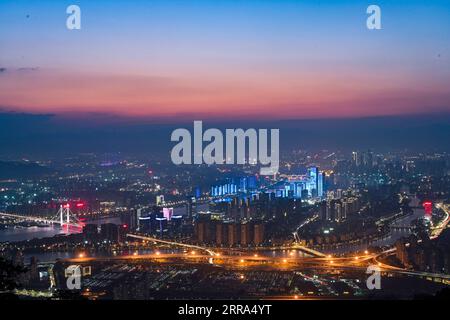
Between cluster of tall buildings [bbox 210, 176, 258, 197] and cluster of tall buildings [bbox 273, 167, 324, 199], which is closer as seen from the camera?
cluster of tall buildings [bbox 210, 176, 258, 197]

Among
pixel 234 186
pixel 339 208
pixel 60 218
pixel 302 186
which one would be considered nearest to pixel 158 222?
pixel 234 186

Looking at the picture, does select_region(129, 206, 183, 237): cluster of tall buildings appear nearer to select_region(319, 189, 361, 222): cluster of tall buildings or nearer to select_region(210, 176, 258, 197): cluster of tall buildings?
select_region(210, 176, 258, 197): cluster of tall buildings

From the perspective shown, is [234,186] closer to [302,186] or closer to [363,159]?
[302,186]

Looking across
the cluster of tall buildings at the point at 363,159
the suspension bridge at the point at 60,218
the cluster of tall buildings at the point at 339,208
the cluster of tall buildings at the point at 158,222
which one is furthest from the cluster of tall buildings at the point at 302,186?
the suspension bridge at the point at 60,218

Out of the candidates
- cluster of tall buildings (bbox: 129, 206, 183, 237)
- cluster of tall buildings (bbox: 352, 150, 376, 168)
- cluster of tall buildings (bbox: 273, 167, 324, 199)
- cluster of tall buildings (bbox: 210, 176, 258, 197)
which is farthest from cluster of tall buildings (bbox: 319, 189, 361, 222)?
cluster of tall buildings (bbox: 129, 206, 183, 237)

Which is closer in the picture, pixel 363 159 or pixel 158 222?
pixel 158 222

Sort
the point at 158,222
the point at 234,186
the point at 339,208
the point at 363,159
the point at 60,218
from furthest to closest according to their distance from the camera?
the point at 363,159 → the point at 234,186 → the point at 60,218 → the point at 339,208 → the point at 158,222

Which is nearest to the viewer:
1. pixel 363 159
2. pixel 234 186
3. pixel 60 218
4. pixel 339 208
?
pixel 339 208

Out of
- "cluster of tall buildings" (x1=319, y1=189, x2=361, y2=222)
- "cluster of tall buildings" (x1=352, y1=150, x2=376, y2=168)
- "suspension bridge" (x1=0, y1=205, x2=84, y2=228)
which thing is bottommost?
"suspension bridge" (x1=0, y1=205, x2=84, y2=228)

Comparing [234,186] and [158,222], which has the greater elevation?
[234,186]
